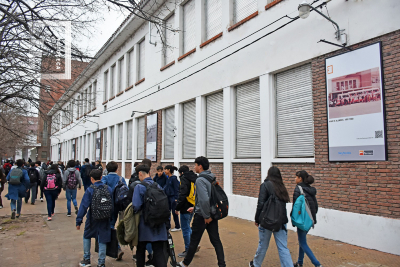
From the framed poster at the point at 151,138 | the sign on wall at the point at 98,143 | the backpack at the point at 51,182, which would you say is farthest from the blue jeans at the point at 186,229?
the sign on wall at the point at 98,143

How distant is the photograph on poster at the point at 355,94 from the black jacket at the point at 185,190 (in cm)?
367

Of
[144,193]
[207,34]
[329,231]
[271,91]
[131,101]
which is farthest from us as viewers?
[131,101]

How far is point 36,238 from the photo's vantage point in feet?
25.5

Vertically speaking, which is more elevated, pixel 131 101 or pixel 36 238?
pixel 131 101

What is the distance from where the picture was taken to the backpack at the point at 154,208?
4.37 meters

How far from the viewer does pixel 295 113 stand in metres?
8.79

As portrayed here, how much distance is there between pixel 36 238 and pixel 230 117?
6593 millimetres

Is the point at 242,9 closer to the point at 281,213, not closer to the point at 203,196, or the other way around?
the point at 203,196

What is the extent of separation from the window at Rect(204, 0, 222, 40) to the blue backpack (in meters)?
8.68

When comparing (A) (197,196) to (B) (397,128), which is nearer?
(A) (197,196)

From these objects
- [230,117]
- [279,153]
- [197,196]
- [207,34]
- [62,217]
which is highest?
[207,34]

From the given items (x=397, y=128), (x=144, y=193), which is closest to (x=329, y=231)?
(x=397, y=128)

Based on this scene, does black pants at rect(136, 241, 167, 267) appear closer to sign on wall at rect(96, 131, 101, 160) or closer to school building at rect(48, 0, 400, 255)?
school building at rect(48, 0, 400, 255)

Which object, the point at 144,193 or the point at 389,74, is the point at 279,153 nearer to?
the point at 389,74
